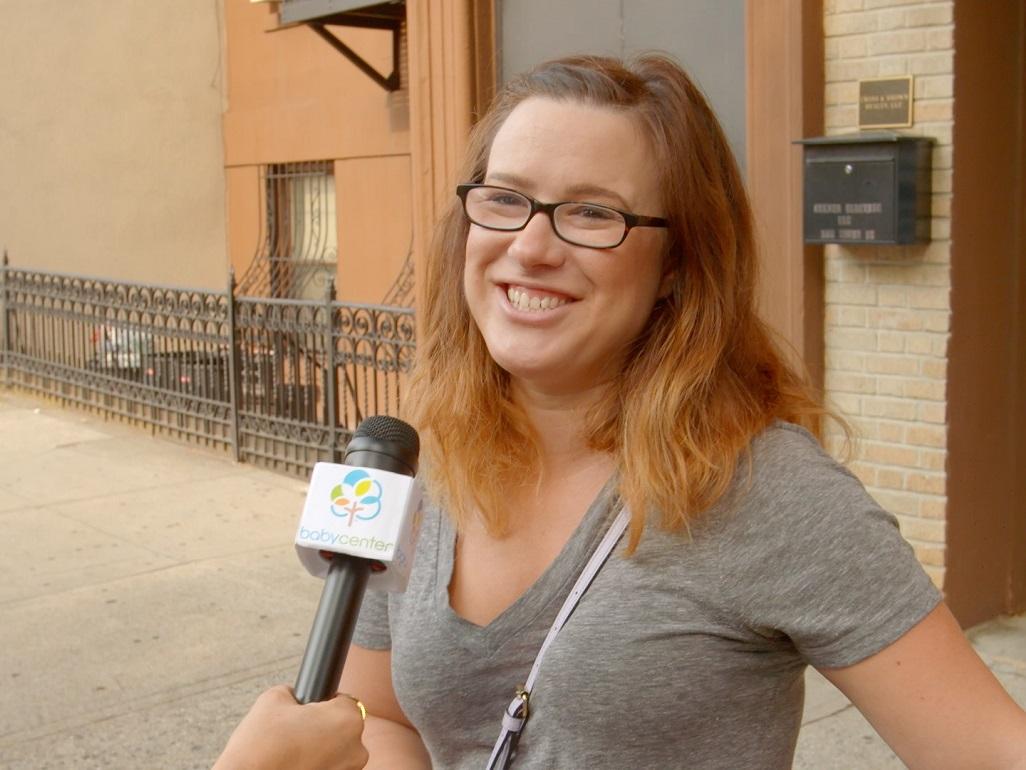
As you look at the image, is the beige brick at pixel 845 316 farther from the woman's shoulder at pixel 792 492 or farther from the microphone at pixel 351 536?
the microphone at pixel 351 536

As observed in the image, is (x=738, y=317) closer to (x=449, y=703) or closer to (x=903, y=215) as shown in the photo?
(x=449, y=703)

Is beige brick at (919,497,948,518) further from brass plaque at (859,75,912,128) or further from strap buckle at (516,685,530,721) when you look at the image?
strap buckle at (516,685,530,721)

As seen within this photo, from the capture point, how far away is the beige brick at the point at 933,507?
17.8 ft

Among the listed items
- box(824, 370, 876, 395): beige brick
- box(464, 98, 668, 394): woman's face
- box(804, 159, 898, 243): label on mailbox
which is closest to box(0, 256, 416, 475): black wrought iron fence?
box(824, 370, 876, 395): beige brick

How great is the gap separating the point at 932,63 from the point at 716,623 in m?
4.04

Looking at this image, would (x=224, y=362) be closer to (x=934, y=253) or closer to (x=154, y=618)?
(x=154, y=618)

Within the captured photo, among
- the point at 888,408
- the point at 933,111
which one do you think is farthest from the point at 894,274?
the point at 933,111

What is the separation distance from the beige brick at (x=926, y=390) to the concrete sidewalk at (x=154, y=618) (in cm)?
101

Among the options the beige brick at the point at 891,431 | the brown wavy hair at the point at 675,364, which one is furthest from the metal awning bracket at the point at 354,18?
the brown wavy hair at the point at 675,364

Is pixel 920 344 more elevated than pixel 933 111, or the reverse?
pixel 933 111

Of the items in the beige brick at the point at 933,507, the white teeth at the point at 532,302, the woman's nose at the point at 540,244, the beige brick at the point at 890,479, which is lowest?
the beige brick at the point at 933,507

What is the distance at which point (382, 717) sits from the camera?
2.22m

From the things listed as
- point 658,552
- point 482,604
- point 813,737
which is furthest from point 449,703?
point 813,737

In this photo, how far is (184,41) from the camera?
52.4 feet
